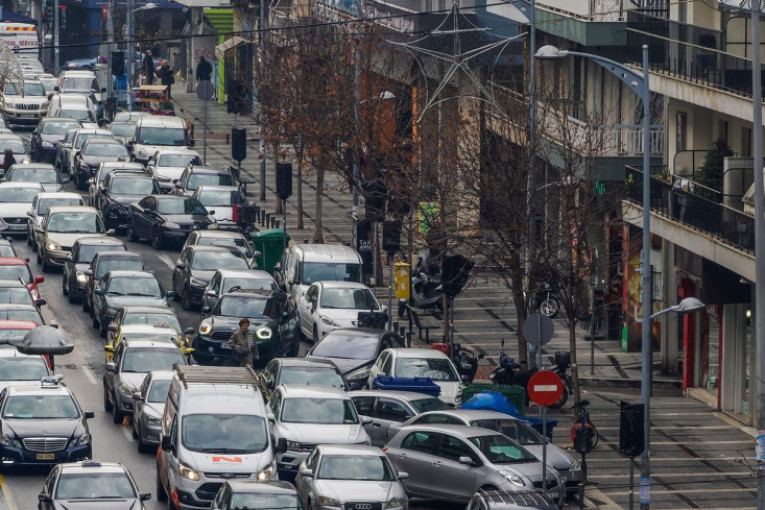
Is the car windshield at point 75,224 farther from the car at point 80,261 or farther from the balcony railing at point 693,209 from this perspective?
the balcony railing at point 693,209

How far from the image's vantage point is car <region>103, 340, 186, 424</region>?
34688mm

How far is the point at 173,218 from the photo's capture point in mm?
52969

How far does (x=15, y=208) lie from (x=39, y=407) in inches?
939

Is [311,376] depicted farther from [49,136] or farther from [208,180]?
[49,136]

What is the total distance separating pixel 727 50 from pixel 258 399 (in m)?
15.7

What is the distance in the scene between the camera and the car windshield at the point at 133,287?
43.2 metres

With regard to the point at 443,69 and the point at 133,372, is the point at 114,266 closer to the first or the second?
the point at 133,372

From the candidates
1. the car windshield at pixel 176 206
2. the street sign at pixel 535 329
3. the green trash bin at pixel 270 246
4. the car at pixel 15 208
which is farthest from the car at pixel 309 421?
the car at pixel 15 208

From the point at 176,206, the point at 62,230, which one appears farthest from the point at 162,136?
the point at 62,230

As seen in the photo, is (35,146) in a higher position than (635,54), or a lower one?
lower

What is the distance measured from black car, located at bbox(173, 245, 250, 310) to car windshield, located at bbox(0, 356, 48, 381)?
36.7 ft

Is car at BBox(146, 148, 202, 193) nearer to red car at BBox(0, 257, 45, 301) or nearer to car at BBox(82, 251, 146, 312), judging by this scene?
car at BBox(82, 251, 146, 312)

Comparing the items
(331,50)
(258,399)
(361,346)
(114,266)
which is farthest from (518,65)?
(258,399)

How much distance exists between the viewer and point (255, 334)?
132 ft
